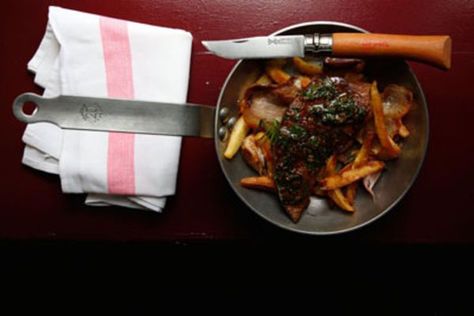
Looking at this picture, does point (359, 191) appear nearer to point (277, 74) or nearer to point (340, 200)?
point (340, 200)

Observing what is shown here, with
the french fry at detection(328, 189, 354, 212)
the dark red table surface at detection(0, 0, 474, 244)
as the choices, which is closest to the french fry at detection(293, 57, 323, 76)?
the dark red table surface at detection(0, 0, 474, 244)

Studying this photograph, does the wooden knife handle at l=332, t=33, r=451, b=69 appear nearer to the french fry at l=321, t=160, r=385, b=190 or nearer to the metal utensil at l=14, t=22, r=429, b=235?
the metal utensil at l=14, t=22, r=429, b=235

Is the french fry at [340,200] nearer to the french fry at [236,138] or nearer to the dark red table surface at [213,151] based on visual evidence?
the dark red table surface at [213,151]

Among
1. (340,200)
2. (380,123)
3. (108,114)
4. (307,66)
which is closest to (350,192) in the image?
(340,200)

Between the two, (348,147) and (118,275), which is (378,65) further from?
(118,275)

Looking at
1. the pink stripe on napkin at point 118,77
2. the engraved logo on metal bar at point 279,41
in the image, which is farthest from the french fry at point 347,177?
the pink stripe on napkin at point 118,77

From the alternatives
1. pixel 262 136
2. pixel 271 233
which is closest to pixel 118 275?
A: pixel 271 233
